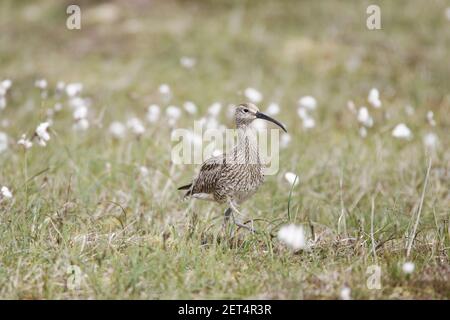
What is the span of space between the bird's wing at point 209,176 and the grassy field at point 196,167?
28cm

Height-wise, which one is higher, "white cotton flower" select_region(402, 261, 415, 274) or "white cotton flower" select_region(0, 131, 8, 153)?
"white cotton flower" select_region(0, 131, 8, 153)

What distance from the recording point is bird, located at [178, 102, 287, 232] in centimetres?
592

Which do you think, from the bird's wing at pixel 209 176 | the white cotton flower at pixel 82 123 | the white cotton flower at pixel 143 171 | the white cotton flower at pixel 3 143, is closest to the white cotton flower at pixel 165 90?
the white cotton flower at pixel 82 123

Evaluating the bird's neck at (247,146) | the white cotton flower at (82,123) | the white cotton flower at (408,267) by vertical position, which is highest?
the white cotton flower at (82,123)

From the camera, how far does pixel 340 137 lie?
385 inches

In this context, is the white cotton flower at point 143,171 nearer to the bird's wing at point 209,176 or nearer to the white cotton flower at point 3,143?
the bird's wing at point 209,176

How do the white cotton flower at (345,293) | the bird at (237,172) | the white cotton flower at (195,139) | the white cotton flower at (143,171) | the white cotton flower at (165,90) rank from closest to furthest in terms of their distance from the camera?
1. the white cotton flower at (345,293)
2. the bird at (237,172)
3. the white cotton flower at (143,171)
4. the white cotton flower at (195,139)
5. the white cotton flower at (165,90)

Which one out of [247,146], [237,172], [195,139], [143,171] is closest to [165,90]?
[195,139]

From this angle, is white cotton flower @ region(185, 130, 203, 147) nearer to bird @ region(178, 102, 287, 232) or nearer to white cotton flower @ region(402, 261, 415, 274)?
bird @ region(178, 102, 287, 232)

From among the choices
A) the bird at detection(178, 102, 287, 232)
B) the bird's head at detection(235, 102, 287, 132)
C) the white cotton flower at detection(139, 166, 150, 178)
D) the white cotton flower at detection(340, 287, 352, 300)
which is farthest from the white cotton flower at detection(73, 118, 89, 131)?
the white cotton flower at detection(340, 287, 352, 300)

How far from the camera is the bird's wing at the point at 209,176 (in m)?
6.07

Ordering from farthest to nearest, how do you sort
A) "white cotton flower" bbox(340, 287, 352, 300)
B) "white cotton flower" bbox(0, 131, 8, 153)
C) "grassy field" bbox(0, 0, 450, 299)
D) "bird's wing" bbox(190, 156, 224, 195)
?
1. "white cotton flower" bbox(0, 131, 8, 153)
2. "bird's wing" bbox(190, 156, 224, 195)
3. "grassy field" bbox(0, 0, 450, 299)
4. "white cotton flower" bbox(340, 287, 352, 300)

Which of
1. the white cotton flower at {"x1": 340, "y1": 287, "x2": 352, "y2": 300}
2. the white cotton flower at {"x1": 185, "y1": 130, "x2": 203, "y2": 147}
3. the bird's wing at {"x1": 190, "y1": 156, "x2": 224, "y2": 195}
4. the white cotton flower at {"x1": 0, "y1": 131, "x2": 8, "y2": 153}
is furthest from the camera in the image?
the white cotton flower at {"x1": 185, "y1": 130, "x2": 203, "y2": 147}
